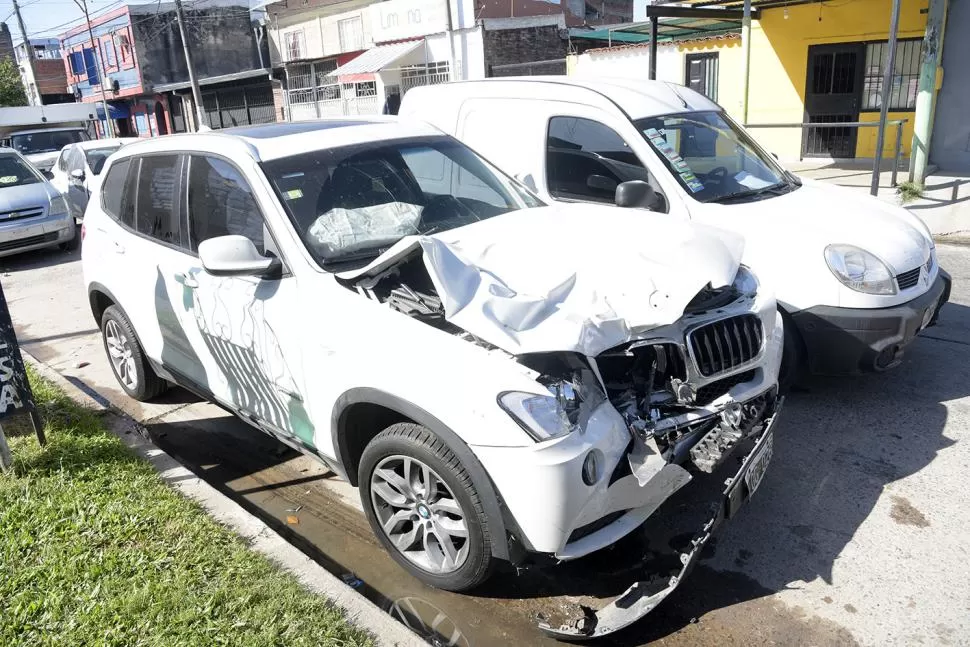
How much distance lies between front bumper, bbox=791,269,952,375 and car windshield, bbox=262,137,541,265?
6.06 feet

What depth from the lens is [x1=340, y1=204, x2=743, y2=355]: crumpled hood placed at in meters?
2.88

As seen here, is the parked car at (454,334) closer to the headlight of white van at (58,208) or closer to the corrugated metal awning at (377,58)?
the headlight of white van at (58,208)

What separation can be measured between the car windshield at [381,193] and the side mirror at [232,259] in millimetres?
245

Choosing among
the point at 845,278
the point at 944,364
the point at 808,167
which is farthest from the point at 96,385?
the point at 808,167

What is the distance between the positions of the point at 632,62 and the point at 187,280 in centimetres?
1650

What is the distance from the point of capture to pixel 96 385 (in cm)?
597

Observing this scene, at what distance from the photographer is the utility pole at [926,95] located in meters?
11.0

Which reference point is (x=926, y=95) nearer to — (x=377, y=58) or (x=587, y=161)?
(x=587, y=161)

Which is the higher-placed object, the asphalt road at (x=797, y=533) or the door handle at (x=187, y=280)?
the door handle at (x=187, y=280)

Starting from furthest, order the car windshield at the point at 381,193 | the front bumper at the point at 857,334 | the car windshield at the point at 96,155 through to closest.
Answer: the car windshield at the point at 96,155 → the front bumper at the point at 857,334 → the car windshield at the point at 381,193

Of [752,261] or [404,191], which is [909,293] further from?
[404,191]

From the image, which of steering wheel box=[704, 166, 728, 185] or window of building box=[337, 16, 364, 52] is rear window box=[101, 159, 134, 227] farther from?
window of building box=[337, 16, 364, 52]

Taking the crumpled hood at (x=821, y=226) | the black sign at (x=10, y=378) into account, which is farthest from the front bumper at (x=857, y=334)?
the black sign at (x=10, y=378)

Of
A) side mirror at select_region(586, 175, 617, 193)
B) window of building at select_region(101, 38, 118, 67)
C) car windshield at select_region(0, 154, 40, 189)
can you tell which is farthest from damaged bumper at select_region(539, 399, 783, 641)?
window of building at select_region(101, 38, 118, 67)
